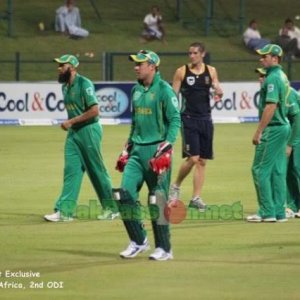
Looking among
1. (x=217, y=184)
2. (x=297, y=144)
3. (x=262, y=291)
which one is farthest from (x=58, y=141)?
(x=262, y=291)

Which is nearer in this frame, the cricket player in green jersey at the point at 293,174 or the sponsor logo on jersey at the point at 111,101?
the cricket player in green jersey at the point at 293,174

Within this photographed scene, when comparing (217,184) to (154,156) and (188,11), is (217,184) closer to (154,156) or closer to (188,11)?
(154,156)

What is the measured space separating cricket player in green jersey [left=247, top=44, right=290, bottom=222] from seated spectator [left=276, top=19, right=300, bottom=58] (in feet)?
87.2

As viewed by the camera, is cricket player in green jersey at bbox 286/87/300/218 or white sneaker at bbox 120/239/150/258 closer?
white sneaker at bbox 120/239/150/258

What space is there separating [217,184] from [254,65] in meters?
21.6

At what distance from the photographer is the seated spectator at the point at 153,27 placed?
42.8m

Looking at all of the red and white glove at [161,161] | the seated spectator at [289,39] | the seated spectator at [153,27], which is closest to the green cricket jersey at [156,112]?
the red and white glove at [161,161]

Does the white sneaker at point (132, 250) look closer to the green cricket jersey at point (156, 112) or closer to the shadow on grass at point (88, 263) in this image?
the shadow on grass at point (88, 263)

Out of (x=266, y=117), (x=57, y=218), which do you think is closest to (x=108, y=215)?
(x=57, y=218)

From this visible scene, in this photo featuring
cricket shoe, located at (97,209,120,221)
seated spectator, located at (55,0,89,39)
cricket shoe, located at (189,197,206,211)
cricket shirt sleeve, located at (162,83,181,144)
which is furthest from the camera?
seated spectator, located at (55,0,89,39)

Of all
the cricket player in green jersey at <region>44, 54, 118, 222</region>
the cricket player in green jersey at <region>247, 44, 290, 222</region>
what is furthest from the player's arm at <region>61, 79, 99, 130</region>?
the cricket player in green jersey at <region>247, 44, 290, 222</region>

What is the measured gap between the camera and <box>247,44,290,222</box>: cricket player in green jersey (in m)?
15.8

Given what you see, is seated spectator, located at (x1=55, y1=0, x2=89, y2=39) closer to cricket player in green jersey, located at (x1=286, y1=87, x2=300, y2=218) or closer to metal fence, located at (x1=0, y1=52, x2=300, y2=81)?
metal fence, located at (x1=0, y1=52, x2=300, y2=81)

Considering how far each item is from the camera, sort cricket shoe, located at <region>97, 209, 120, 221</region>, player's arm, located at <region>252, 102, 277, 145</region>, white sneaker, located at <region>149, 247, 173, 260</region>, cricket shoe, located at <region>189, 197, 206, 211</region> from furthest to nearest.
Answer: cricket shoe, located at <region>189, 197, 206, 211</region>
cricket shoe, located at <region>97, 209, 120, 221</region>
player's arm, located at <region>252, 102, 277, 145</region>
white sneaker, located at <region>149, 247, 173, 260</region>
